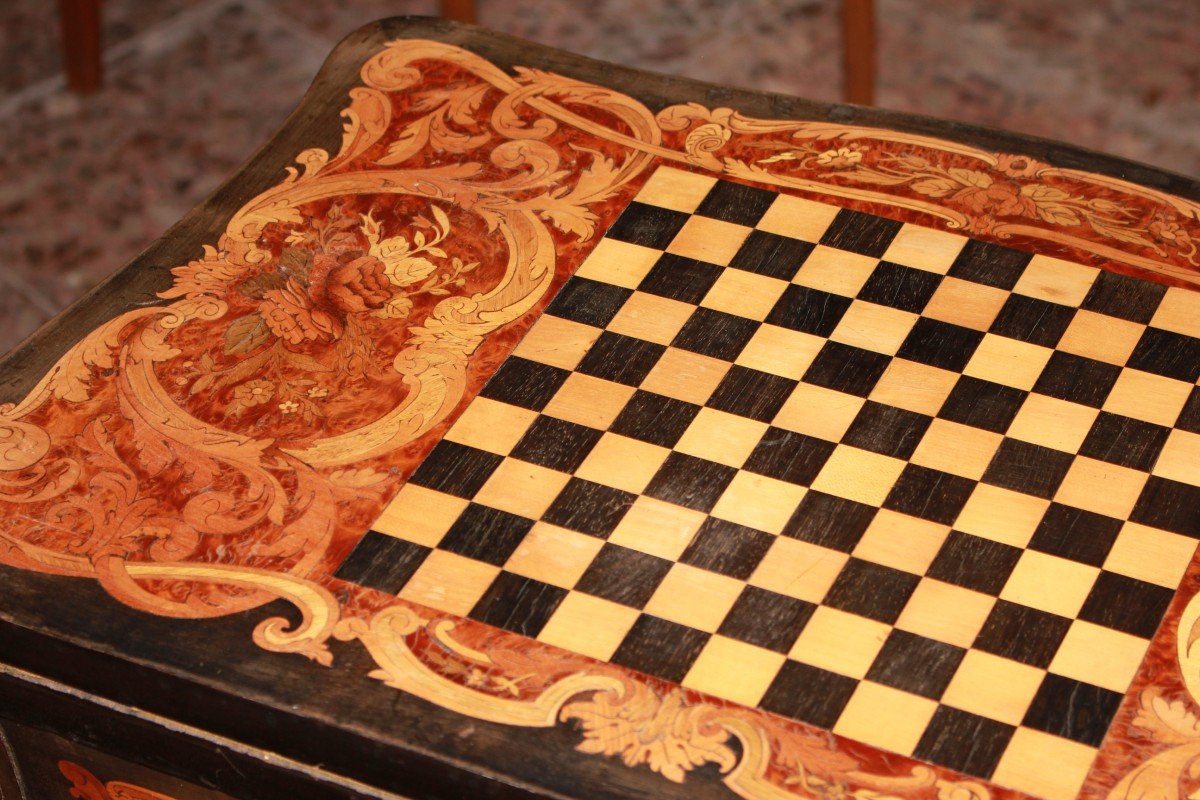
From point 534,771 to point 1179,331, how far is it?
895 mm

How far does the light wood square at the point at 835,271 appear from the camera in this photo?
6.61 ft

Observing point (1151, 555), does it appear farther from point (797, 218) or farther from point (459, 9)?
point (459, 9)

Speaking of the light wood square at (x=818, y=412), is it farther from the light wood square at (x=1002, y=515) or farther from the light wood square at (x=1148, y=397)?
the light wood square at (x=1148, y=397)

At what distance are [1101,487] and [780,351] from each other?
370mm

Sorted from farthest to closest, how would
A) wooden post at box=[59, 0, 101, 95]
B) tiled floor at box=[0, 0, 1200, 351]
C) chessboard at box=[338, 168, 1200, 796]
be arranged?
wooden post at box=[59, 0, 101, 95], tiled floor at box=[0, 0, 1200, 351], chessboard at box=[338, 168, 1200, 796]

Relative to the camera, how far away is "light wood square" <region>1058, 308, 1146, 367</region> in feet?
6.31

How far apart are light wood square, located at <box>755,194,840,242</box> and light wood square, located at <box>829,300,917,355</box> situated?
0.13 metres

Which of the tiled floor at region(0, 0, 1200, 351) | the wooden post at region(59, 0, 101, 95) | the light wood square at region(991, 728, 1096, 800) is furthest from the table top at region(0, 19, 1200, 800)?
the wooden post at region(59, 0, 101, 95)

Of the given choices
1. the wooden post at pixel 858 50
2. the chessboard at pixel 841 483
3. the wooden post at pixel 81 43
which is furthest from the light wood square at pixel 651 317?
the wooden post at pixel 81 43

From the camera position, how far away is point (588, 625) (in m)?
A: 1.66

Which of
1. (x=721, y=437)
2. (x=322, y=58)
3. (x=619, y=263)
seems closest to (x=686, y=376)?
(x=721, y=437)

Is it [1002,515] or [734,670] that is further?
[1002,515]

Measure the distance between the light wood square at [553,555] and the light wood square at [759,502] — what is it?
0.13 metres

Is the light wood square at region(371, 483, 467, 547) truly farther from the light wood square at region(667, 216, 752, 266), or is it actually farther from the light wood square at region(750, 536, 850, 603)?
the light wood square at region(667, 216, 752, 266)
